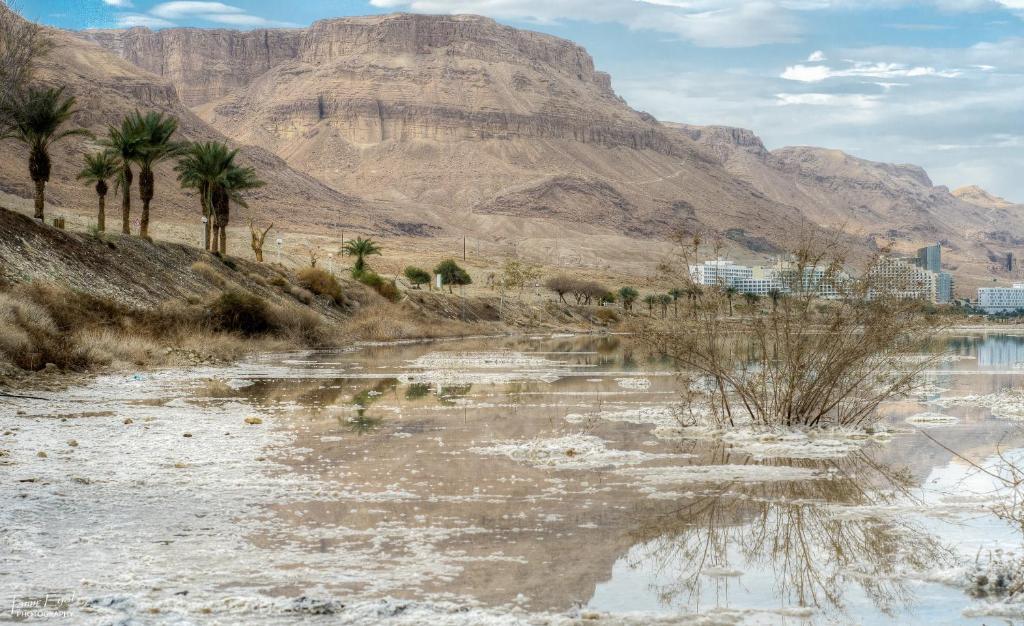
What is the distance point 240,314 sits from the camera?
42531mm

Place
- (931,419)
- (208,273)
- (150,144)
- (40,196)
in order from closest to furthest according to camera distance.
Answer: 1. (931,419)
2. (40,196)
3. (150,144)
4. (208,273)

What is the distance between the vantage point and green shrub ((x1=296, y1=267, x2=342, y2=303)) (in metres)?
62.0

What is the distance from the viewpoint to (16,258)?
3622 cm

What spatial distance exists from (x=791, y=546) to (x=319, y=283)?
55767 mm

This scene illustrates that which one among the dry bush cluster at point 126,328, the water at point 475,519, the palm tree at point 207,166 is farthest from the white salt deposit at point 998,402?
the palm tree at point 207,166

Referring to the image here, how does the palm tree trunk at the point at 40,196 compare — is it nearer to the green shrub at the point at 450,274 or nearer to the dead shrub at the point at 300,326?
the dead shrub at the point at 300,326

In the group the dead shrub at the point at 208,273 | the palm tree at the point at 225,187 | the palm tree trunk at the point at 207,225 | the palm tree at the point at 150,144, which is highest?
the palm tree at the point at 150,144

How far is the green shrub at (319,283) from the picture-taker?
203 ft

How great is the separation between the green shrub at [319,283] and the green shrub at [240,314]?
56.7 ft

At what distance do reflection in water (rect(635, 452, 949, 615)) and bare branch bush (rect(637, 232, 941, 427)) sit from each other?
4.56m

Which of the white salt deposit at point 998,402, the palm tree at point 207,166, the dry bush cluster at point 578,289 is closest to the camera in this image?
the white salt deposit at point 998,402

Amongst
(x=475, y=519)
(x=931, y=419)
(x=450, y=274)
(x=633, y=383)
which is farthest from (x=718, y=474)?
(x=450, y=274)

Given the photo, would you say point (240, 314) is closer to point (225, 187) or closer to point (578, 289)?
point (225, 187)

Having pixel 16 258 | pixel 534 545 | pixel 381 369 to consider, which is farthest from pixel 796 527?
pixel 16 258
